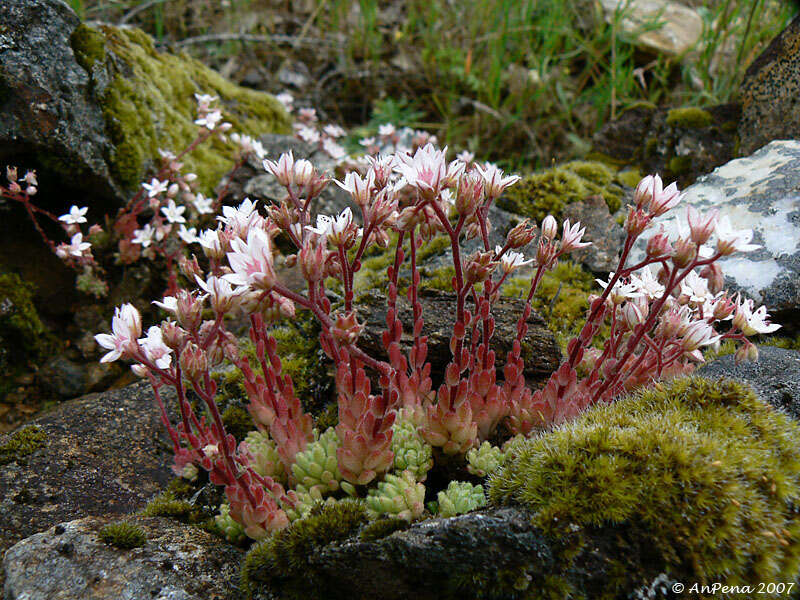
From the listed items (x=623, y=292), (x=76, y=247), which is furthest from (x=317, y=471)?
(x=76, y=247)

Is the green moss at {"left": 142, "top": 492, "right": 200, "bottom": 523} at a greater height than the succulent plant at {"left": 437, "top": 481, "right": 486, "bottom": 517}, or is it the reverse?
the succulent plant at {"left": 437, "top": 481, "right": 486, "bottom": 517}

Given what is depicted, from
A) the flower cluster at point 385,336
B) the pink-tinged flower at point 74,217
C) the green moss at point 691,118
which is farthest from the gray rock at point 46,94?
the green moss at point 691,118

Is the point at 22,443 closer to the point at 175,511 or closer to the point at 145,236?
the point at 175,511

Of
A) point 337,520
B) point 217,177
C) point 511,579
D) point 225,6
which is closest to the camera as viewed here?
point 511,579

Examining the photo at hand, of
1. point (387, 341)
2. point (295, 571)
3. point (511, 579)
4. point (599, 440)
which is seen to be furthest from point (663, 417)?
point (295, 571)

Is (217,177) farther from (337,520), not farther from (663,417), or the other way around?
(663,417)

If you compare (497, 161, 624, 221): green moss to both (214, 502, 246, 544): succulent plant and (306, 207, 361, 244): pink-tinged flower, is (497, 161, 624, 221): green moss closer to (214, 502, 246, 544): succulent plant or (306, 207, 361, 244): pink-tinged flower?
(306, 207, 361, 244): pink-tinged flower

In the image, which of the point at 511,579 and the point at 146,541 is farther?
the point at 146,541

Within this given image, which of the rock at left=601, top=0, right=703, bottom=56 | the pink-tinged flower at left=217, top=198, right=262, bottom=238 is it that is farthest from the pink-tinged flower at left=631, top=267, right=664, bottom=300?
the rock at left=601, top=0, right=703, bottom=56
